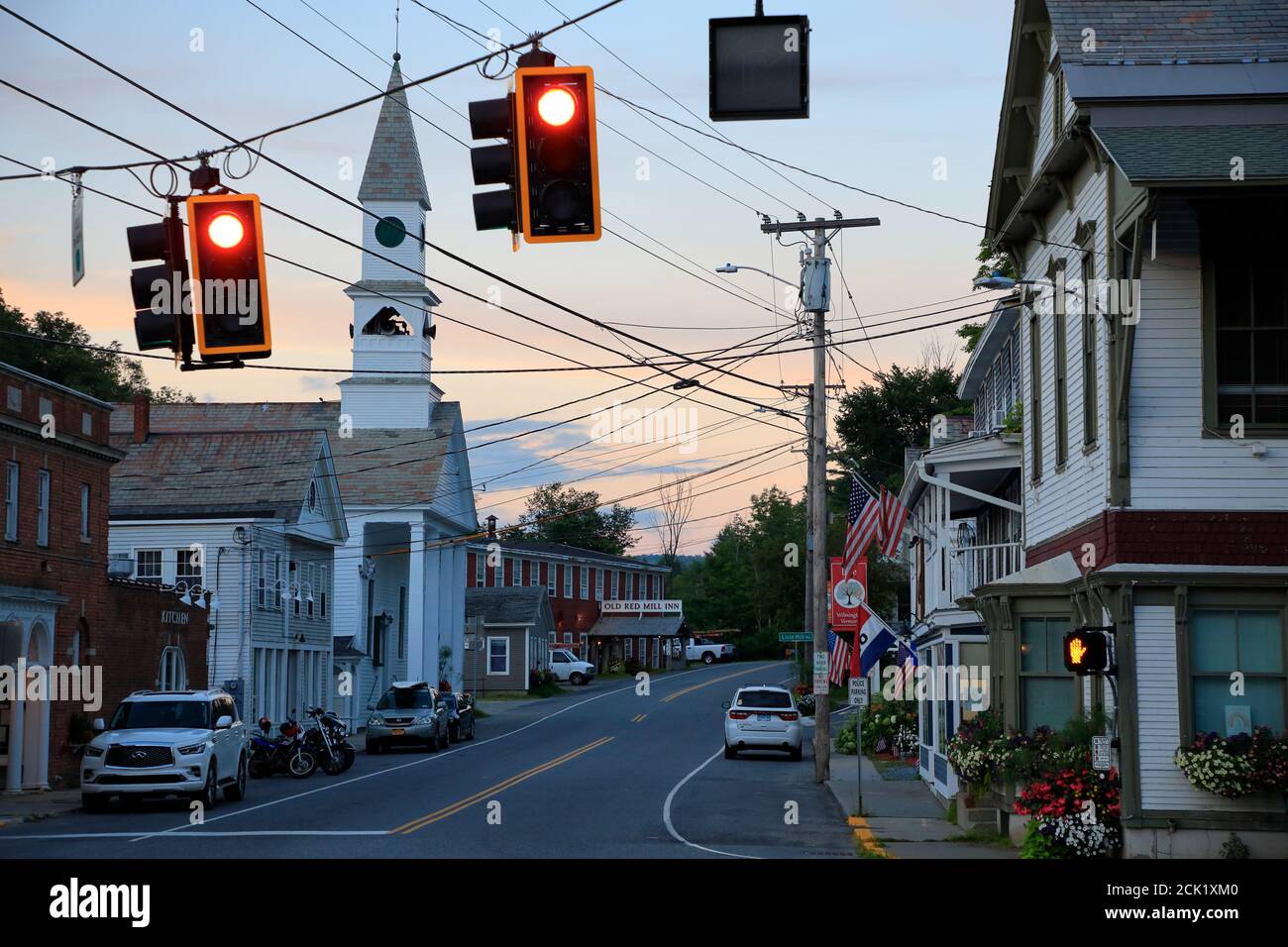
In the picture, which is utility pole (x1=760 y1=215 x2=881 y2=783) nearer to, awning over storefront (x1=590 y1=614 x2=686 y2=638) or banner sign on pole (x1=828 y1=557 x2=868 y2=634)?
banner sign on pole (x1=828 y1=557 x2=868 y2=634)

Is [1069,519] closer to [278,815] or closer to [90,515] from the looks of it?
[278,815]

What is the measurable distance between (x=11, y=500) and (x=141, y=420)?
801 inches

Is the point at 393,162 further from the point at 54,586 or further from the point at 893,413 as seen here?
the point at 54,586

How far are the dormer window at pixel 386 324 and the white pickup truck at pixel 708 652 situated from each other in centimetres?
4463

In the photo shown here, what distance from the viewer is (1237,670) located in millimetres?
17000

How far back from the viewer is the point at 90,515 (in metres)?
34.1

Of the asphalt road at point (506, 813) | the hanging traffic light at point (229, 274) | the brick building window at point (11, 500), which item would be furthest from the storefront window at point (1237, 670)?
the brick building window at point (11, 500)

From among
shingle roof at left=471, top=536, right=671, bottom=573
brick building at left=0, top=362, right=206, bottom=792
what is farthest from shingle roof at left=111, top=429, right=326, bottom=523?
shingle roof at left=471, top=536, right=671, bottom=573

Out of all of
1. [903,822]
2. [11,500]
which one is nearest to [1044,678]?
[903,822]
